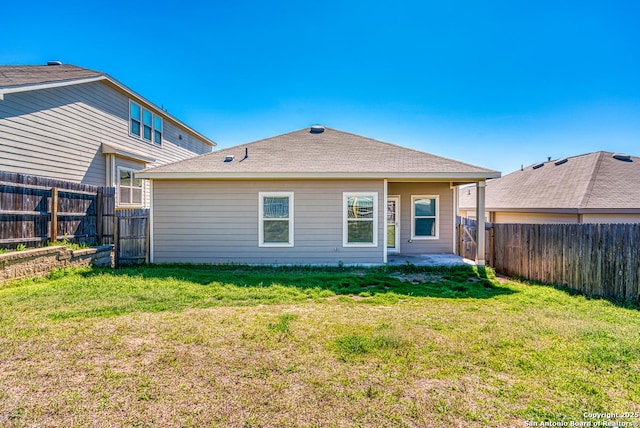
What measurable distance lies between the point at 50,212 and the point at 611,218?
16739mm

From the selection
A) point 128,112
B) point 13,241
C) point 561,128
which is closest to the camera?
point 13,241

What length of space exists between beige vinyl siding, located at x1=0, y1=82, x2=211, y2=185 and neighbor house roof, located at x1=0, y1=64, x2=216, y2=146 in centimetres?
29

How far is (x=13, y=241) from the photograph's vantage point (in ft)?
21.6

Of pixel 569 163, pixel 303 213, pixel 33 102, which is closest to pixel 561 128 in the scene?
pixel 569 163

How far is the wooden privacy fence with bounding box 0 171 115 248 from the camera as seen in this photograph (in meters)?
6.64

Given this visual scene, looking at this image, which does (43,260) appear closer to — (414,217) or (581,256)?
(414,217)

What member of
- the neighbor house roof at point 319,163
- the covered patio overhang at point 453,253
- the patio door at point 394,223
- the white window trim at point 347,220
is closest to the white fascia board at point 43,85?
the neighbor house roof at point 319,163

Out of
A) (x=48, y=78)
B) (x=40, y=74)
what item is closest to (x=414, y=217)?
(x=48, y=78)

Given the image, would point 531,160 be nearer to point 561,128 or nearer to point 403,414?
point 561,128

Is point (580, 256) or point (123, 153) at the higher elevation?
point (123, 153)

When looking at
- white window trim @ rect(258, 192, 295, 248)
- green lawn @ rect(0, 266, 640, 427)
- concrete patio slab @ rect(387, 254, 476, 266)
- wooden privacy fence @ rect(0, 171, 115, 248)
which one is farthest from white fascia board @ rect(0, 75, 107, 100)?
concrete patio slab @ rect(387, 254, 476, 266)

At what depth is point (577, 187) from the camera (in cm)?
1241

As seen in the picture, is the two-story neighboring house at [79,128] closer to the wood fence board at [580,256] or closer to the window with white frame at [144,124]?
the window with white frame at [144,124]

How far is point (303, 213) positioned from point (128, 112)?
30.2 feet
